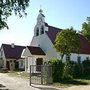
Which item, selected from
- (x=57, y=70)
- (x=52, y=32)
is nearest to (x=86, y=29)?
(x=52, y=32)

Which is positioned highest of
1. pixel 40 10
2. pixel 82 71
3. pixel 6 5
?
pixel 40 10

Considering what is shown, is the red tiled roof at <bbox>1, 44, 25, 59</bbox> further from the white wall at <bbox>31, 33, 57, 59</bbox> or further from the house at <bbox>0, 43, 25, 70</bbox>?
the white wall at <bbox>31, 33, 57, 59</bbox>

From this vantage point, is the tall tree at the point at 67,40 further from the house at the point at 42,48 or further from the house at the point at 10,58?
the house at the point at 10,58

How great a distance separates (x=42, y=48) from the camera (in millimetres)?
47969

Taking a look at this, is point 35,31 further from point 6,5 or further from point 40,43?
point 6,5

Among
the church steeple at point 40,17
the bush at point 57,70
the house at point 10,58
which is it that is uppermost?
the church steeple at point 40,17

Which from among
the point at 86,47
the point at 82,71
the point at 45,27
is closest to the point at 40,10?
the point at 45,27

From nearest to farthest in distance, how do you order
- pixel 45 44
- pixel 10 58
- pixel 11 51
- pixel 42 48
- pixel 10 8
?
1. pixel 10 8
2. pixel 45 44
3. pixel 42 48
4. pixel 10 58
5. pixel 11 51

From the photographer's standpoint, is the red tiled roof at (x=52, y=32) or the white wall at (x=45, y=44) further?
the red tiled roof at (x=52, y=32)

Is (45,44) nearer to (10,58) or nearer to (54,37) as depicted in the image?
(54,37)

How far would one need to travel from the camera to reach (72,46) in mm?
38125

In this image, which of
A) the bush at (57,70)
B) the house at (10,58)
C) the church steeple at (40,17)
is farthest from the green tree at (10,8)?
the house at (10,58)

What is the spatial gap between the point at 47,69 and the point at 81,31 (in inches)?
1244

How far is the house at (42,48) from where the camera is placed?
45.6 m
